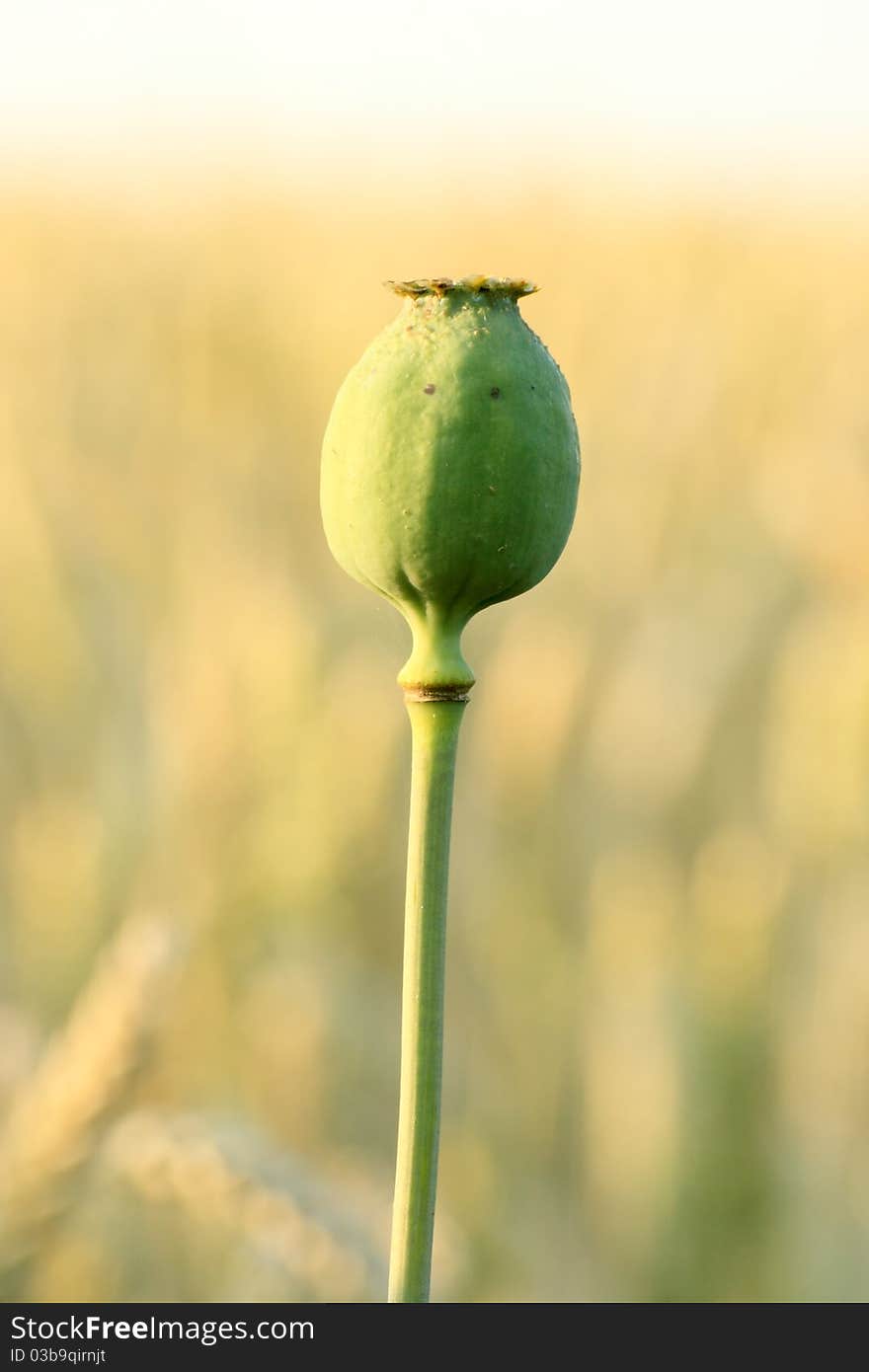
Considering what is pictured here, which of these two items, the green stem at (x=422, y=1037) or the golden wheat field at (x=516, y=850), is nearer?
the green stem at (x=422, y=1037)

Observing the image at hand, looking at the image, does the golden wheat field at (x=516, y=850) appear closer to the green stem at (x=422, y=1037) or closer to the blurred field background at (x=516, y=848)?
the blurred field background at (x=516, y=848)

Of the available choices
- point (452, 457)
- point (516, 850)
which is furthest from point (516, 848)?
point (452, 457)

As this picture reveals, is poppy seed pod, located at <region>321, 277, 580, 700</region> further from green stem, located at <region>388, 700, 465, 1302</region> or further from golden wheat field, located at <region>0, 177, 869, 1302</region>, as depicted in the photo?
golden wheat field, located at <region>0, 177, 869, 1302</region>

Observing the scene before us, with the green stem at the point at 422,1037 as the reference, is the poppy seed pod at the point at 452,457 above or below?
above

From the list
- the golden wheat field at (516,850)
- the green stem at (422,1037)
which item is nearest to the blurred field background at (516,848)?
the golden wheat field at (516,850)

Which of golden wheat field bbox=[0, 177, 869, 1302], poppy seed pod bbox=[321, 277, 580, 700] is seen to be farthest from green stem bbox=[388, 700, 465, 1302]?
golden wheat field bbox=[0, 177, 869, 1302]

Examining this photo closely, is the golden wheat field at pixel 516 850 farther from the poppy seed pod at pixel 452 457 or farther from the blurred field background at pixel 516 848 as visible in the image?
the poppy seed pod at pixel 452 457
